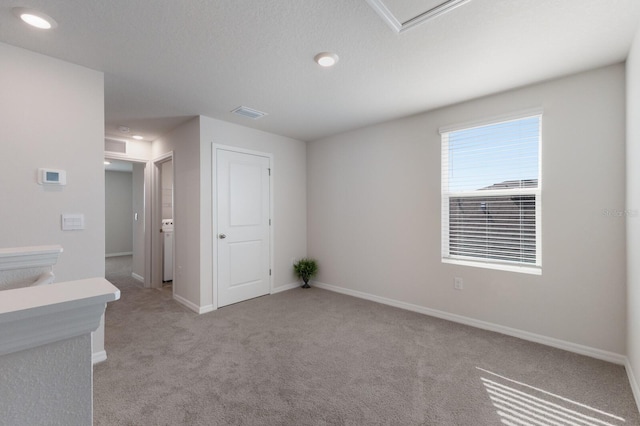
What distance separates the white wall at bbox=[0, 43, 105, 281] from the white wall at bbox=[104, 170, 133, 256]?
676cm

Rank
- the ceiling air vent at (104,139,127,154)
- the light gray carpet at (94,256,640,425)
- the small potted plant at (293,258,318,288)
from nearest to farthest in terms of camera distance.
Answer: the light gray carpet at (94,256,640,425)
the ceiling air vent at (104,139,127,154)
the small potted plant at (293,258,318,288)

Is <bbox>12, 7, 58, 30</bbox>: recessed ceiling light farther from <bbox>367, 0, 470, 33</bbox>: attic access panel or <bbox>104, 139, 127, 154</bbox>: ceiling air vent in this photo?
<bbox>104, 139, 127, 154</bbox>: ceiling air vent

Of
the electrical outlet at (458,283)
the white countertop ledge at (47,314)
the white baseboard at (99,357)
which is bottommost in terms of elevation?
the white baseboard at (99,357)

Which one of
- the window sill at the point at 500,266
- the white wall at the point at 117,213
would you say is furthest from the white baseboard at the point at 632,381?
the white wall at the point at 117,213

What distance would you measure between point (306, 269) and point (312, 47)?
325 centimetres

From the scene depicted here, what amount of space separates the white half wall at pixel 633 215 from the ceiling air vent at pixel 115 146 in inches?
221

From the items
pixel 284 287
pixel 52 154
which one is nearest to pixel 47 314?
pixel 52 154

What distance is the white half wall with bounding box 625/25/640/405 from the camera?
1906 mm

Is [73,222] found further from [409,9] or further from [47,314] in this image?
[409,9]

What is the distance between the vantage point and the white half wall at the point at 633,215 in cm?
191

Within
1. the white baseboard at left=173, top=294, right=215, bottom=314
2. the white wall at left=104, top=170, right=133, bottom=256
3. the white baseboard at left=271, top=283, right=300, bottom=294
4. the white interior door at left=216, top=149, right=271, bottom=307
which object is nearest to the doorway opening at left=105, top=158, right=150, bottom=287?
the white wall at left=104, top=170, right=133, bottom=256

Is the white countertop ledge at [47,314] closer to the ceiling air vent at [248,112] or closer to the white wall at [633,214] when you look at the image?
the white wall at [633,214]

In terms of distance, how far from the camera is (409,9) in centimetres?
173

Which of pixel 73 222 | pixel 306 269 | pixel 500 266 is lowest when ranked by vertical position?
pixel 306 269
